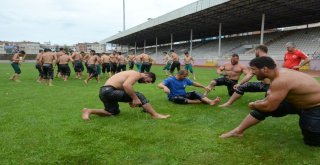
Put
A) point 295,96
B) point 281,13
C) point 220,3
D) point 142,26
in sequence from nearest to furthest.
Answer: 1. point 295,96
2. point 220,3
3. point 281,13
4. point 142,26

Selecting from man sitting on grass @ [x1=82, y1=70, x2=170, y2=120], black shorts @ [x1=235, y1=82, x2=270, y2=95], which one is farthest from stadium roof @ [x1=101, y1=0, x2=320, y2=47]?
man sitting on grass @ [x1=82, y1=70, x2=170, y2=120]

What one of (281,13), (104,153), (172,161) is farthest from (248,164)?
(281,13)

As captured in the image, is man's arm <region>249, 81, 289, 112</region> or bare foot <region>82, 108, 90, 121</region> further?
bare foot <region>82, 108, 90, 121</region>

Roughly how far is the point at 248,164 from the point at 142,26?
145 ft

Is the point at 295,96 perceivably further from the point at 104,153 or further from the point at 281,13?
the point at 281,13

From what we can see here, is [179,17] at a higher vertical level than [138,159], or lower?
higher

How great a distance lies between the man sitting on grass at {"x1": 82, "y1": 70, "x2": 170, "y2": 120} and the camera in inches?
245

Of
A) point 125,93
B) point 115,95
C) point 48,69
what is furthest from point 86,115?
point 48,69

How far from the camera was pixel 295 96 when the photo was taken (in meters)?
4.38

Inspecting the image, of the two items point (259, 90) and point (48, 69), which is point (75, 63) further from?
point (259, 90)

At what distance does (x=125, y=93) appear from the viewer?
6.41 metres

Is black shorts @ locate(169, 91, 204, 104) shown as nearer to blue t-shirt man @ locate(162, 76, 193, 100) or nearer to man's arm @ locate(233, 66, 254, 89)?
blue t-shirt man @ locate(162, 76, 193, 100)

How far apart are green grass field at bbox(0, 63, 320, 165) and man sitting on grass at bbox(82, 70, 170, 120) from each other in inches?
8.0

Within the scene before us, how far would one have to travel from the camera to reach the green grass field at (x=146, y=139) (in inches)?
165
